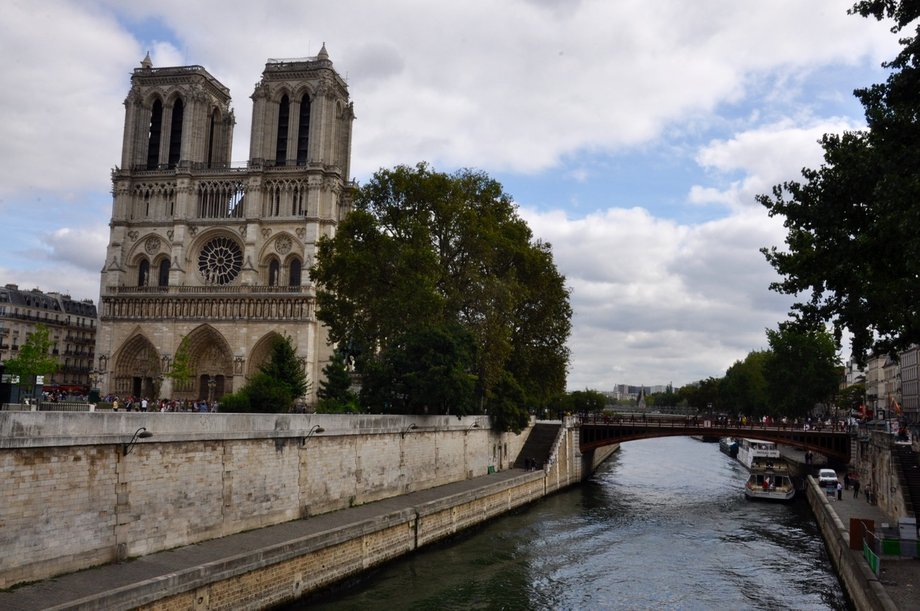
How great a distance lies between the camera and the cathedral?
200 ft

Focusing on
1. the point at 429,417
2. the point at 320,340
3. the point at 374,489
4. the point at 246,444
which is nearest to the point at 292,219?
the point at 320,340

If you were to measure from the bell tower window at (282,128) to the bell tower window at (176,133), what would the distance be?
7924 millimetres

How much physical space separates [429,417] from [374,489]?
6.01 meters

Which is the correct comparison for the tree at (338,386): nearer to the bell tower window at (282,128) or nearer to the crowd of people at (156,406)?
the crowd of people at (156,406)

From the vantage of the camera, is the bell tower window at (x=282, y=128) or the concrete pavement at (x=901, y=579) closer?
the concrete pavement at (x=901, y=579)

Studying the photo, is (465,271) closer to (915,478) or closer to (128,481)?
(915,478)

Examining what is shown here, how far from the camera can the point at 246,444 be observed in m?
21.2

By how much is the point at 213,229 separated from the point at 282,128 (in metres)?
9.65

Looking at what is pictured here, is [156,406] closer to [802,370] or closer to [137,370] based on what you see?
[137,370]

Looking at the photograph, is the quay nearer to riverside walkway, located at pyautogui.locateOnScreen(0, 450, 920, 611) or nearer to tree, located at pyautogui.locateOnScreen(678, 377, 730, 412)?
riverside walkway, located at pyautogui.locateOnScreen(0, 450, 920, 611)

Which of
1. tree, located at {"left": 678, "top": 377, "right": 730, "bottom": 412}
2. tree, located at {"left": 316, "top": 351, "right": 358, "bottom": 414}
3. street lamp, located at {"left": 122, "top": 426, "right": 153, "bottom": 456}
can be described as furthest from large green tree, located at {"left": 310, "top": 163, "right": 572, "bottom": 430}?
tree, located at {"left": 678, "top": 377, "right": 730, "bottom": 412}

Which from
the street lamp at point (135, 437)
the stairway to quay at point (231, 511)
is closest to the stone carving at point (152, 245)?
the stairway to quay at point (231, 511)

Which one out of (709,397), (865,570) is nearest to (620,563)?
(865,570)

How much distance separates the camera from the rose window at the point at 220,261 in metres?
64.2
